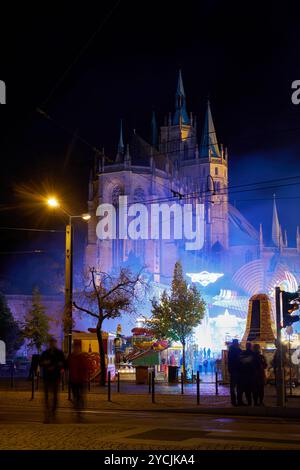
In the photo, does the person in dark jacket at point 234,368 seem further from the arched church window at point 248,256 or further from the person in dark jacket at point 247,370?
the arched church window at point 248,256

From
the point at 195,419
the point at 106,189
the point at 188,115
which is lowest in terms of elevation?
the point at 195,419

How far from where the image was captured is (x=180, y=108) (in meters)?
106

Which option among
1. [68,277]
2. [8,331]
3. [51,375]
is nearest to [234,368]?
[51,375]

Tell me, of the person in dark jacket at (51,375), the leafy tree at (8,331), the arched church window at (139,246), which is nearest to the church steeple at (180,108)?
the arched church window at (139,246)

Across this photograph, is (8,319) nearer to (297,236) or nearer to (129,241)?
(129,241)

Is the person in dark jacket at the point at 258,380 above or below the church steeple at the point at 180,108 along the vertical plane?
below

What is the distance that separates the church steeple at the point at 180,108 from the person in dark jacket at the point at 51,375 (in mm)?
95832

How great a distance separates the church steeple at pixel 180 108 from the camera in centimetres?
10497

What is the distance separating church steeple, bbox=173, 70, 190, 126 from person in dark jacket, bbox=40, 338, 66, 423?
95832mm

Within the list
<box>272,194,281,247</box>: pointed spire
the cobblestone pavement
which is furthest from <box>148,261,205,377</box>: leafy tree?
<box>272,194,281,247</box>: pointed spire

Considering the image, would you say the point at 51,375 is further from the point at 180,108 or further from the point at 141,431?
the point at 180,108

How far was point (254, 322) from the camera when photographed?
84.1ft

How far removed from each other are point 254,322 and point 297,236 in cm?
9812
